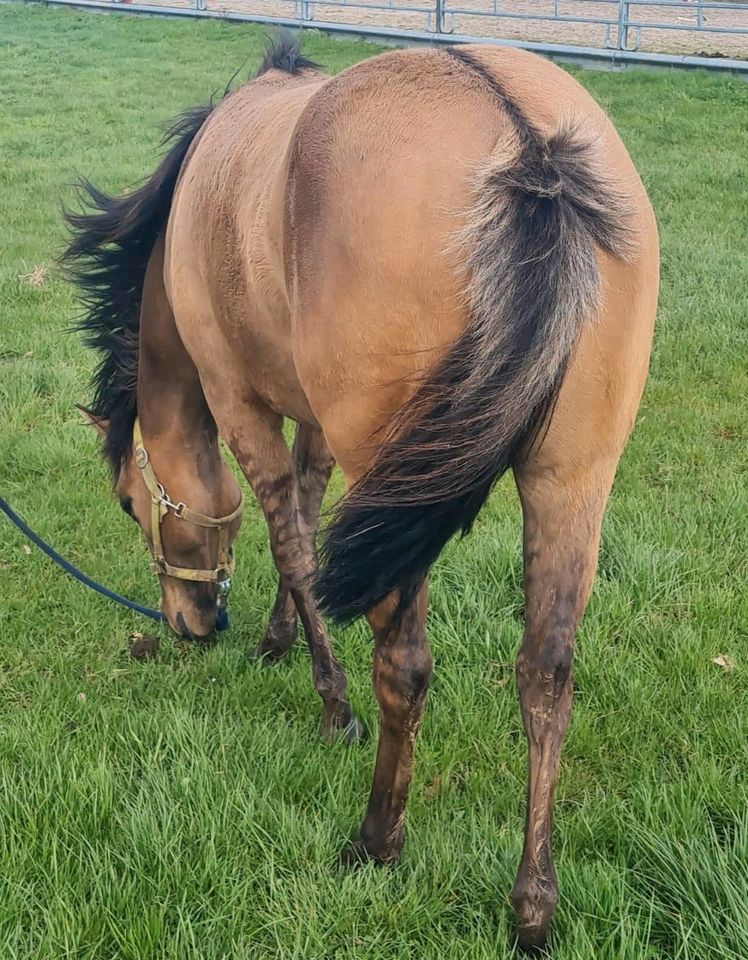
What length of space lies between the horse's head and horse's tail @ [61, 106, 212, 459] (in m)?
0.13

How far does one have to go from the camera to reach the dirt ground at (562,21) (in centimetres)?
1570

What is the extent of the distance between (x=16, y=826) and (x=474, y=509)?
154 cm

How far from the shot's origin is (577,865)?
7.15 feet

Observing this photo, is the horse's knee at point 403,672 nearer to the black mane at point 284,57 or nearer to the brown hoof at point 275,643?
the brown hoof at point 275,643

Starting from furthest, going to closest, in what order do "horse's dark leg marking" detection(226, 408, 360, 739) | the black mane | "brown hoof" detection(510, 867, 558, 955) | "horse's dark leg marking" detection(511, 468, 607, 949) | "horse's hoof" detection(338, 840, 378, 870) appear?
the black mane < "horse's dark leg marking" detection(226, 408, 360, 739) < "horse's hoof" detection(338, 840, 378, 870) < "brown hoof" detection(510, 867, 558, 955) < "horse's dark leg marking" detection(511, 468, 607, 949)

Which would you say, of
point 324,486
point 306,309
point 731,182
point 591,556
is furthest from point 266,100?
point 731,182

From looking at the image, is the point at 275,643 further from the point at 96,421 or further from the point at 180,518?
the point at 96,421

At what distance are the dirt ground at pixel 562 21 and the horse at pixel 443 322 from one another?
14.6 m

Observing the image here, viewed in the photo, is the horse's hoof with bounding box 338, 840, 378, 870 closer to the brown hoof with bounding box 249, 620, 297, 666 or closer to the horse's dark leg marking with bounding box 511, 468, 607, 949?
the horse's dark leg marking with bounding box 511, 468, 607, 949

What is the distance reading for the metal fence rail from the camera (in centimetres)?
1474

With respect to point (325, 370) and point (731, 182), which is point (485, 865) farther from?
point (731, 182)

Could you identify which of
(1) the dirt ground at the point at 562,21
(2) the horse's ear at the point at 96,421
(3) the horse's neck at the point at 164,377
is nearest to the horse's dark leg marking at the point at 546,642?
(3) the horse's neck at the point at 164,377

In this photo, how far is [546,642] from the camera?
6.12 ft

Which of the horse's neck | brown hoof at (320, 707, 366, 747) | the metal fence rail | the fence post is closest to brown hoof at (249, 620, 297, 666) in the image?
brown hoof at (320, 707, 366, 747)
